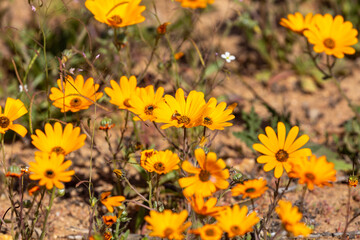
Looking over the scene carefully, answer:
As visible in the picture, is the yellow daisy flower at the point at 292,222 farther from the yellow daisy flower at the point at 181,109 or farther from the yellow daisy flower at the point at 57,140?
the yellow daisy flower at the point at 57,140

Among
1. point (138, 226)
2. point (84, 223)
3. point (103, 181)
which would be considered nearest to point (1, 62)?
point (103, 181)

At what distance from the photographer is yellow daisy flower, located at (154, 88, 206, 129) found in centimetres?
223

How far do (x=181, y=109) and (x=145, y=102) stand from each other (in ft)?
0.65

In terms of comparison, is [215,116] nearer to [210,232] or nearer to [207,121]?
[207,121]

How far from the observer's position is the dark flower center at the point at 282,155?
2.14 meters

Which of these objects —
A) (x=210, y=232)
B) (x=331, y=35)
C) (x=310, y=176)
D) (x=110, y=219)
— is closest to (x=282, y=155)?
(x=310, y=176)

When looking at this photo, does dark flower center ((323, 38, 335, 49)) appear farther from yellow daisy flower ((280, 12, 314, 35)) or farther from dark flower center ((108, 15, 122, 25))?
dark flower center ((108, 15, 122, 25))

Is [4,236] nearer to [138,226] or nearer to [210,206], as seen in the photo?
[138,226]

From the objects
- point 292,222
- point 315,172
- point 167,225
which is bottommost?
point 167,225

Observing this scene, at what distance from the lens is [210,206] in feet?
6.11

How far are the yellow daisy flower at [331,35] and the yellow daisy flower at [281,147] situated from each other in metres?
0.76

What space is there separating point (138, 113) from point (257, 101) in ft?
6.69

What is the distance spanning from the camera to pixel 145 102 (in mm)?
2379

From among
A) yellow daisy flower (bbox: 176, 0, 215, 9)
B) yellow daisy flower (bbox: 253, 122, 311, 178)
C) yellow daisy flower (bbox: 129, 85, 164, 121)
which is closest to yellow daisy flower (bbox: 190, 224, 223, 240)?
yellow daisy flower (bbox: 253, 122, 311, 178)
